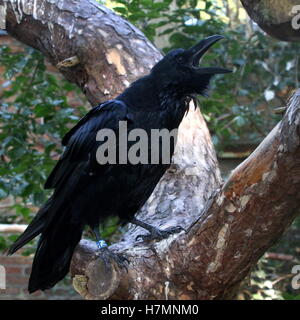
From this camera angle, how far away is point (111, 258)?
2045 millimetres

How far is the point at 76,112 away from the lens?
413cm

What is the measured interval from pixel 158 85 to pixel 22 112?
1.37m

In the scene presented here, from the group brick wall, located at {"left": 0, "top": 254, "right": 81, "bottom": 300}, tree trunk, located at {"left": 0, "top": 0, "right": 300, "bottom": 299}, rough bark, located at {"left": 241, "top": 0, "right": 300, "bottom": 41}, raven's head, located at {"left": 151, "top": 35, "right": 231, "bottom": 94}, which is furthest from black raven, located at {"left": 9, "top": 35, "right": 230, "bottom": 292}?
brick wall, located at {"left": 0, "top": 254, "right": 81, "bottom": 300}

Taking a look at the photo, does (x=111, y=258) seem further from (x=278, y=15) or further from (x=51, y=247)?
(x=278, y=15)

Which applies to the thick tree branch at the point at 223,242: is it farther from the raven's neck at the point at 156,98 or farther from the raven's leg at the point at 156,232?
the raven's neck at the point at 156,98

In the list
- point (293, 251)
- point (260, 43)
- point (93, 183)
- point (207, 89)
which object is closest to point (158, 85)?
point (207, 89)

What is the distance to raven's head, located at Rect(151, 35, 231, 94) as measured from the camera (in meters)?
2.36

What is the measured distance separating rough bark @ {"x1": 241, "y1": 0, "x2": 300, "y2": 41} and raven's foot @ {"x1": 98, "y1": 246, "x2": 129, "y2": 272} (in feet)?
3.02

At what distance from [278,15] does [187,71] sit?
0.47 m

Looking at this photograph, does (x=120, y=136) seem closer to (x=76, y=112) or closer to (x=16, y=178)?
(x=16, y=178)

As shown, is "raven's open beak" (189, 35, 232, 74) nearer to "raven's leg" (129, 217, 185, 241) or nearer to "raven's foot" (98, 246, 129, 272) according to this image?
"raven's leg" (129, 217, 185, 241)

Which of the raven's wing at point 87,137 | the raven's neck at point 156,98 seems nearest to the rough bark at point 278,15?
the raven's neck at point 156,98

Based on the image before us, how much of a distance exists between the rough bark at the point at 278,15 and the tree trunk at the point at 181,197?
500mm

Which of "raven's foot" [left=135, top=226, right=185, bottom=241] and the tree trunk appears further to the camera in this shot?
"raven's foot" [left=135, top=226, right=185, bottom=241]
